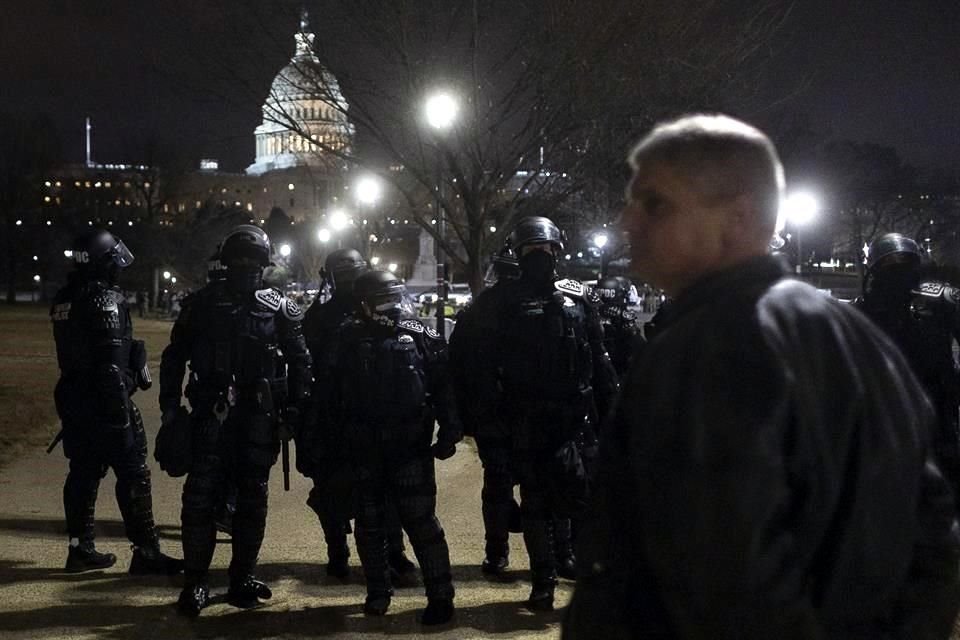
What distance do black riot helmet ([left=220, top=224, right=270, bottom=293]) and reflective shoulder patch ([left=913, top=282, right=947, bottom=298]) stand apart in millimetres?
4606

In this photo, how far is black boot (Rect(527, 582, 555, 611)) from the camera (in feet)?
20.7

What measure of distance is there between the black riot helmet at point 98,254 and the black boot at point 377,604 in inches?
116

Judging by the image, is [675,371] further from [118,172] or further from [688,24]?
[118,172]

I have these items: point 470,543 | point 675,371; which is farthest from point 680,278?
point 470,543

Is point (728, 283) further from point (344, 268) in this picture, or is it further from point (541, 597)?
point (344, 268)

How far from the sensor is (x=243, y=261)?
6258 mm

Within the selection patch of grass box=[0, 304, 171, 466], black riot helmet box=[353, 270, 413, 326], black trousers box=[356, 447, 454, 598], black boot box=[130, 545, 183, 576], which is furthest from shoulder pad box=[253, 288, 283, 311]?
patch of grass box=[0, 304, 171, 466]

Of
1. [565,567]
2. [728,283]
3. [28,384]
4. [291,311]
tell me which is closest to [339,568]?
[565,567]

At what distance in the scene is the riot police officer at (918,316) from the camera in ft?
24.0

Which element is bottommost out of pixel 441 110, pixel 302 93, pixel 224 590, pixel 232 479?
pixel 224 590

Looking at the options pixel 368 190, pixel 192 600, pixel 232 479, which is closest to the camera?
pixel 192 600

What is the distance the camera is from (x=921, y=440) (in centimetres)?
201

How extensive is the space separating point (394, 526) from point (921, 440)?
5.54 metres

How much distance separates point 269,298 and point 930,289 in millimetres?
4667
